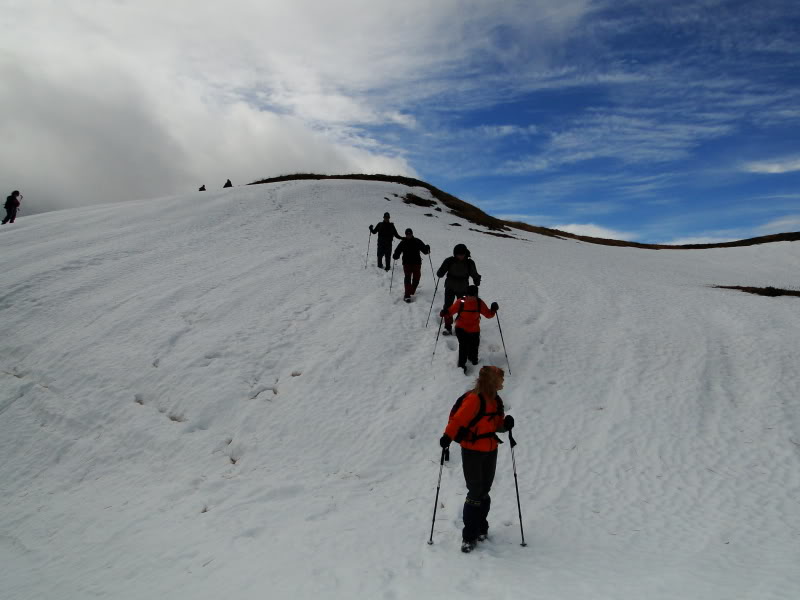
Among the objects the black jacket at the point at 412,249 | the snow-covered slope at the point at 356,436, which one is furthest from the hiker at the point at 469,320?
the black jacket at the point at 412,249

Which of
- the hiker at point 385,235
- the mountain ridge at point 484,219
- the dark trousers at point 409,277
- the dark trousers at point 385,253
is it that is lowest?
the dark trousers at point 409,277

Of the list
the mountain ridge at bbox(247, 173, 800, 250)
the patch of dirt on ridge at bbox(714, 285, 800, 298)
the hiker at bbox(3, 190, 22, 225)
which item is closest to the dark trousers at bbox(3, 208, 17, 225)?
the hiker at bbox(3, 190, 22, 225)

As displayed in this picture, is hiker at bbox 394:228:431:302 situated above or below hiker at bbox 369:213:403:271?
below

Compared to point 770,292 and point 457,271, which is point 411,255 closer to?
point 457,271

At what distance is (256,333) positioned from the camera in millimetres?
12680

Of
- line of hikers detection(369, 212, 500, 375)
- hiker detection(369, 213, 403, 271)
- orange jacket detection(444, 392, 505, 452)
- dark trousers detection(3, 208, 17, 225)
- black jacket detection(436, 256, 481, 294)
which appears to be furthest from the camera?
dark trousers detection(3, 208, 17, 225)

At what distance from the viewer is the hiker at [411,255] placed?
14.6 metres

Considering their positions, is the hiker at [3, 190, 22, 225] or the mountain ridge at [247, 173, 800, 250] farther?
the mountain ridge at [247, 173, 800, 250]

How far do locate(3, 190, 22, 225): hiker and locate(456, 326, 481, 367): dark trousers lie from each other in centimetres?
2435

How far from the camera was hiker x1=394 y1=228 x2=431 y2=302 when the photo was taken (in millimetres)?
14602

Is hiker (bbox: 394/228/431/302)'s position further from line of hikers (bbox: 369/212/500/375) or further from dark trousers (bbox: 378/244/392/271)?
dark trousers (bbox: 378/244/392/271)

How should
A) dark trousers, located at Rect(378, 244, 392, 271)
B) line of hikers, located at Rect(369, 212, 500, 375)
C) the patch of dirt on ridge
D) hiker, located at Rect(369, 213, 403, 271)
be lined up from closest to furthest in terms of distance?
line of hikers, located at Rect(369, 212, 500, 375), hiker, located at Rect(369, 213, 403, 271), dark trousers, located at Rect(378, 244, 392, 271), the patch of dirt on ridge

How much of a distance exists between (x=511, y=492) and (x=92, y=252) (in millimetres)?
18205

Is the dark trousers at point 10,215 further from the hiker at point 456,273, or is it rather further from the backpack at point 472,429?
the backpack at point 472,429
